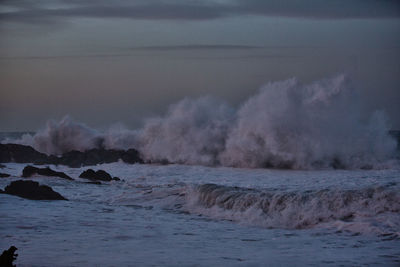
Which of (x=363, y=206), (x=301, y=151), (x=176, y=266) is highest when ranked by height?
(x=301, y=151)

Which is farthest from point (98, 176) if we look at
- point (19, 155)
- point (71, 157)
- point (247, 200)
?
point (19, 155)

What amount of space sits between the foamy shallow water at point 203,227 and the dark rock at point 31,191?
0.97ft

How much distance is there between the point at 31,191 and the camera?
10.5 metres

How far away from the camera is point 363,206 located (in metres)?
8.89

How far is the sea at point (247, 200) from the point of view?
6.36m

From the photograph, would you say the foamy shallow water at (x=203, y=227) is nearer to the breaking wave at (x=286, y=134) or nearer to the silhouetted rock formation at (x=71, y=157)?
the breaking wave at (x=286, y=134)

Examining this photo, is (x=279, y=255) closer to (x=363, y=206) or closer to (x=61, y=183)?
(x=363, y=206)

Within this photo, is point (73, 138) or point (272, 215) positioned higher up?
point (73, 138)

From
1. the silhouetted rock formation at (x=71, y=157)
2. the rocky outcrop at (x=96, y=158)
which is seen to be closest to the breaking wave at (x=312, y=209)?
the rocky outcrop at (x=96, y=158)

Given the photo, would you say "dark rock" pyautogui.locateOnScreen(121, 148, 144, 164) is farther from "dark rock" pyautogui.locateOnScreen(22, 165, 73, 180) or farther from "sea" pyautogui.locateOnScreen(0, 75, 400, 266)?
"dark rock" pyautogui.locateOnScreen(22, 165, 73, 180)

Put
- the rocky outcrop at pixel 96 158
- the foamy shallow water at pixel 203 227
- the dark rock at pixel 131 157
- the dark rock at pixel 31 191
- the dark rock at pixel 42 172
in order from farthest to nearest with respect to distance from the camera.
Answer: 1. the dark rock at pixel 131 157
2. the rocky outcrop at pixel 96 158
3. the dark rock at pixel 42 172
4. the dark rock at pixel 31 191
5. the foamy shallow water at pixel 203 227

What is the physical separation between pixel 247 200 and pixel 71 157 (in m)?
13.7

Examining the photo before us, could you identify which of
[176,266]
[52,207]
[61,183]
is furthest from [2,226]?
[61,183]

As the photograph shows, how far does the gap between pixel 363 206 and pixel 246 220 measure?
1.68 metres
